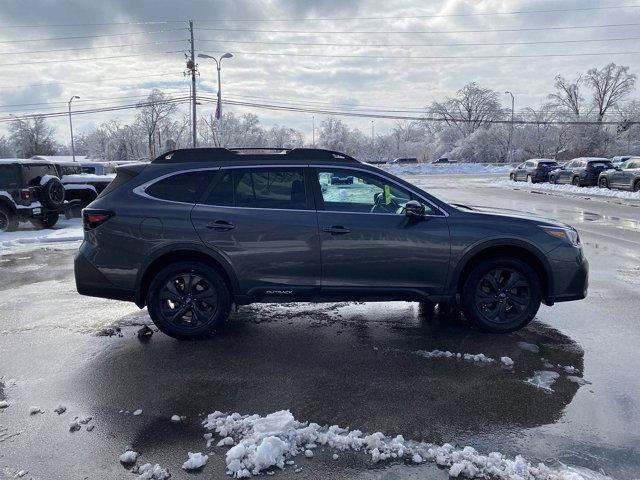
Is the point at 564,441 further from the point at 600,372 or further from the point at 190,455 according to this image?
the point at 190,455

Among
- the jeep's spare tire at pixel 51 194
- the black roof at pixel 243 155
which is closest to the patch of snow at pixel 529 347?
the black roof at pixel 243 155

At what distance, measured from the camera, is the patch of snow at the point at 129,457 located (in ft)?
10.1

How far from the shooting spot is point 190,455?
3.08 metres

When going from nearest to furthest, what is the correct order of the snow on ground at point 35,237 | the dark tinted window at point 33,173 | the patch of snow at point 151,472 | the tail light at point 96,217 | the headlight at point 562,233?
the patch of snow at point 151,472, the tail light at point 96,217, the headlight at point 562,233, the snow on ground at point 35,237, the dark tinted window at point 33,173

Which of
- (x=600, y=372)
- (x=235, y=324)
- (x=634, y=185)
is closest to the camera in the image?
(x=600, y=372)

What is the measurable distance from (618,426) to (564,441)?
482 mm

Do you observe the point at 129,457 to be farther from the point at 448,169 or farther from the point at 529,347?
the point at 448,169

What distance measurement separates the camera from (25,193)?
42.2 feet

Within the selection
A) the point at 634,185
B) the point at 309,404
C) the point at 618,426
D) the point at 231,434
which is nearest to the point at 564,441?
the point at 618,426

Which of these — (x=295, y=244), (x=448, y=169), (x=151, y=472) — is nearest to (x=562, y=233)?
(x=295, y=244)

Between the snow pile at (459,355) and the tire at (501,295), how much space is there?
0.59m

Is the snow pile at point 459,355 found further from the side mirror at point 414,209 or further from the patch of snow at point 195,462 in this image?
the patch of snow at point 195,462

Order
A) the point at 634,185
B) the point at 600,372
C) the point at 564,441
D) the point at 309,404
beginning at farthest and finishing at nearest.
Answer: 1. the point at 634,185
2. the point at 600,372
3. the point at 309,404
4. the point at 564,441

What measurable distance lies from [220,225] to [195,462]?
240 cm
